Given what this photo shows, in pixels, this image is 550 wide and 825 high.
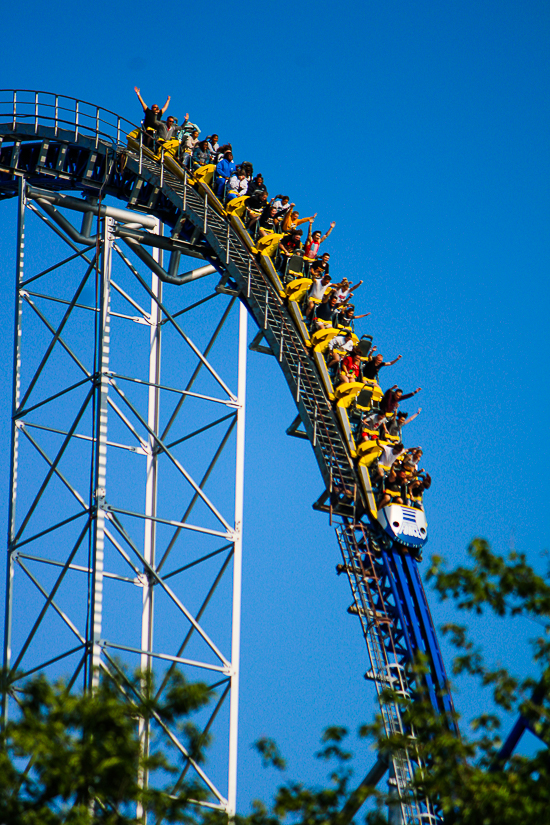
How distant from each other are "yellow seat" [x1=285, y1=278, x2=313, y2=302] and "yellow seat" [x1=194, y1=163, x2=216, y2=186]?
2.67m

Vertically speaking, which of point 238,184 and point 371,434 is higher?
point 238,184

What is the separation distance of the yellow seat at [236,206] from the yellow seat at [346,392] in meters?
4.20

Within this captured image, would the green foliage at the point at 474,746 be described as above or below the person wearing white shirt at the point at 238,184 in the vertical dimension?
below

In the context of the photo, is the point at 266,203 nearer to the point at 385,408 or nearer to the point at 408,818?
the point at 385,408

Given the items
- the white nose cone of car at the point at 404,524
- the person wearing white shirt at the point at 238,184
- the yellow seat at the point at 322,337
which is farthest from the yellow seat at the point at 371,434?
the person wearing white shirt at the point at 238,184

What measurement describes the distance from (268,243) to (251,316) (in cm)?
154

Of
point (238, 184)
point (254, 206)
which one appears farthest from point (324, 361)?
point (238, 184)

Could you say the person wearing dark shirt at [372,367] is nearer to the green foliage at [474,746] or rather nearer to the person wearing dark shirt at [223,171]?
the person wearing dark shirt at [223,171]

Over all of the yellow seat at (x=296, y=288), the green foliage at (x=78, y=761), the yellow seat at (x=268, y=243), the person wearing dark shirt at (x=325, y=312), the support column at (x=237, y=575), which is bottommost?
the green foliage at (x=78, y=761)

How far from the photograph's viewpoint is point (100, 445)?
17.1 meters

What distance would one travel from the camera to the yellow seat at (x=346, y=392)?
66.2 feet

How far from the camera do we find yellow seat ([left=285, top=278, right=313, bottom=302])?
71.9ft

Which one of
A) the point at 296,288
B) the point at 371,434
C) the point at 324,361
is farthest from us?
the point at 296,288

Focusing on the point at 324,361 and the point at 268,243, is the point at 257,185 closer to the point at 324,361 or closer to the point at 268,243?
the point at 268,243
